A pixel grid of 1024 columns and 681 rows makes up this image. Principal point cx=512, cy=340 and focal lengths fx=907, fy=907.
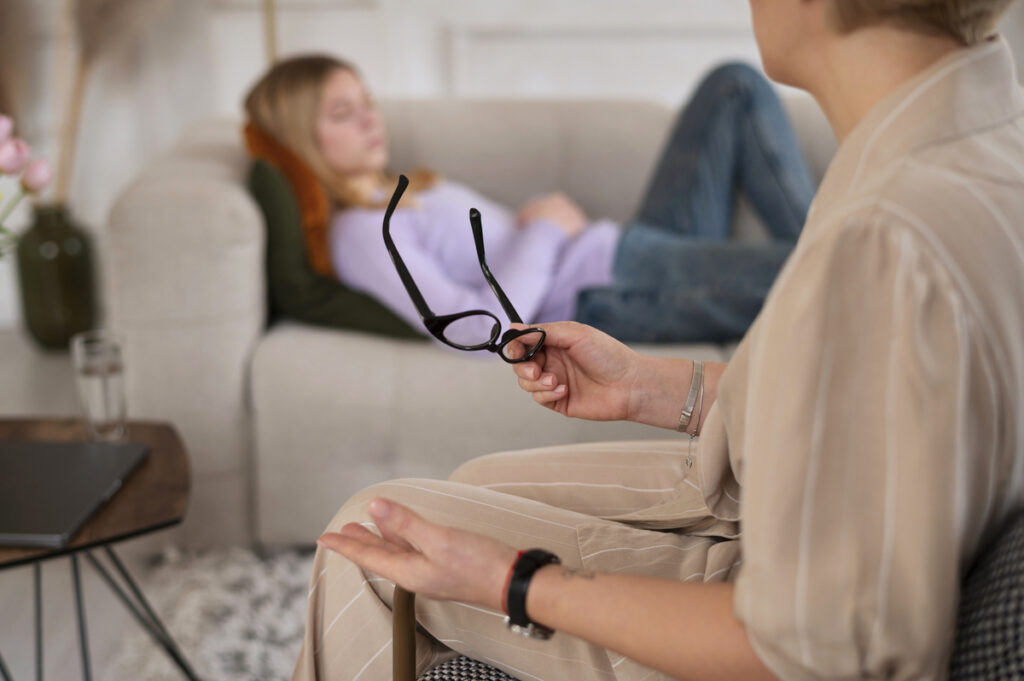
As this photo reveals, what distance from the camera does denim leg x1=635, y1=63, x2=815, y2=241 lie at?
6.84ft

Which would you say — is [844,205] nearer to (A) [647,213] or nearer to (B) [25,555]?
(B) [25,555]

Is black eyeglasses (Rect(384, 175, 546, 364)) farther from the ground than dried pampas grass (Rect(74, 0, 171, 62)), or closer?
closer

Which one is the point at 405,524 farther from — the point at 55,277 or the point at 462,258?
the point at 55,277

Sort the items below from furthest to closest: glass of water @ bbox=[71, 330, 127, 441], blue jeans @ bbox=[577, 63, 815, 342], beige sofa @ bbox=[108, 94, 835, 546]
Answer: blue jeans @ bbox=[577, 63, 815, 342]
beige sofa @ bbox=[108, 94, 835, 546]
glass of water @ bbox=[71, 330, 127, 441]

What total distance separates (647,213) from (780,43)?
1.45m

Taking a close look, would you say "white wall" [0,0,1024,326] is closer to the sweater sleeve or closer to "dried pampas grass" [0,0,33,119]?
"dried pampas grass" [0,0,33,119]

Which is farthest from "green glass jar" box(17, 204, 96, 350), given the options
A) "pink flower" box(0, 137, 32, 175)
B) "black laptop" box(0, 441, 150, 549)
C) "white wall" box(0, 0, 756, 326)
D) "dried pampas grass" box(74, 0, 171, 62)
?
"pink flower" box(0, 137, 32, 175)

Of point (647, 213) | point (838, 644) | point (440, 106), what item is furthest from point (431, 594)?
point (440, 106)

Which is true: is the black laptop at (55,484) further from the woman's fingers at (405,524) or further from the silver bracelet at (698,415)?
the silver bracelet at (698,415)

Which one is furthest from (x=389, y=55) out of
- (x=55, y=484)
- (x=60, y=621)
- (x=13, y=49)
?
(x=55, y=484)

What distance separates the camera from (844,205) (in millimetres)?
568

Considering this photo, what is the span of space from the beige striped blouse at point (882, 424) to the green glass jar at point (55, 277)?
2725 mm

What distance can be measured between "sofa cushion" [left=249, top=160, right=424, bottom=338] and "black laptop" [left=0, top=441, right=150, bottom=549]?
0.60 m

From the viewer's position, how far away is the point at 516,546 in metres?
0.81
